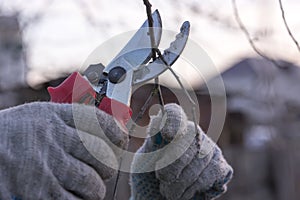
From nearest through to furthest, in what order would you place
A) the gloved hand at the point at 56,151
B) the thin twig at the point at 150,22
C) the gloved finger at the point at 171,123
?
the gloved hand at the point at 56,151 < the thin twig at the point at 150,22 < the gloved finger at the point at 171,123

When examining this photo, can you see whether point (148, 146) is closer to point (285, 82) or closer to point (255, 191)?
point (285, 82)

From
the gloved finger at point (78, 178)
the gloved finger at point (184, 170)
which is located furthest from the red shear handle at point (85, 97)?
the gloved finger at point (184, 170)

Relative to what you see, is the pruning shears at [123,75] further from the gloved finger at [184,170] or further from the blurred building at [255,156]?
the blurred building at [255,156]

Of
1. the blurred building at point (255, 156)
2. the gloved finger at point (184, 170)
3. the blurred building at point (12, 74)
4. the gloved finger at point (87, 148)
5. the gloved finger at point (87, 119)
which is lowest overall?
the blurred building at point (255, 156)

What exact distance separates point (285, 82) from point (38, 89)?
2382 mm

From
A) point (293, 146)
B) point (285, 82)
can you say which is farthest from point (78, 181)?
point (293, 146)

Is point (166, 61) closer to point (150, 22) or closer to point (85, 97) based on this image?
point (150, 22)

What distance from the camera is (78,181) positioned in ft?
3.66

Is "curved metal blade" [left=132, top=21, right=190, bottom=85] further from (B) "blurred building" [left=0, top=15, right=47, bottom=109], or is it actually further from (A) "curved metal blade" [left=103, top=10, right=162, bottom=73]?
(B) "blurred building" [left=0, top=15, right=47, bottom=109]

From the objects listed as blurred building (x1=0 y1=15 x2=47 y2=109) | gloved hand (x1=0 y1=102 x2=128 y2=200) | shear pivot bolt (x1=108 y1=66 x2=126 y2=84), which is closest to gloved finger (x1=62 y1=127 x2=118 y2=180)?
gloved hand (x1=0 y1=102 x2=128 y2=200)

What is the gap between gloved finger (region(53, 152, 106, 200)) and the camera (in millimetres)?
1111

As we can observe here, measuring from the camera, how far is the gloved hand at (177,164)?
4.47ft

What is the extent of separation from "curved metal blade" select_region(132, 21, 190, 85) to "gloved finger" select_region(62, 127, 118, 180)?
190mm

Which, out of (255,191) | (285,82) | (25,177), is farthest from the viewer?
(255,191)
